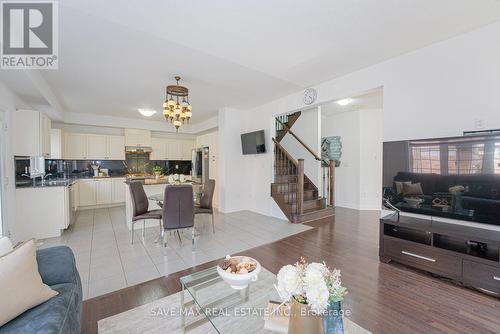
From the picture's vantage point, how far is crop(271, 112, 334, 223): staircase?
440 centimetres

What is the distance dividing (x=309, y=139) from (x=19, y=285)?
5366 millimetres

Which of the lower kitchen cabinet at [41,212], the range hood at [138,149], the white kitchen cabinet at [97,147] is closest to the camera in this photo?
the lower kitchen cabinet at [41,212]

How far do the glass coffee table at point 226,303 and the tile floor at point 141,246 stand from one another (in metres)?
0.98

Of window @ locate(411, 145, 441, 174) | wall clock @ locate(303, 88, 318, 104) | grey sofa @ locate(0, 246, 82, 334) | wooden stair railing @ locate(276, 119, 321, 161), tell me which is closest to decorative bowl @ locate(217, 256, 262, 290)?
grey sofa @ locate(0, 246, 82, 334)

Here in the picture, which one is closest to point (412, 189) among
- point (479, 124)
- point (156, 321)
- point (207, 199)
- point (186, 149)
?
point (479, 124)

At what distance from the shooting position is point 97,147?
608cm

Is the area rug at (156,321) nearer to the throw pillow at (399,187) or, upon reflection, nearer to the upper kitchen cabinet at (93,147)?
the throw pillow at (399,187)

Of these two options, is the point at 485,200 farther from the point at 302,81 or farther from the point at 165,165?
the point at 165,165

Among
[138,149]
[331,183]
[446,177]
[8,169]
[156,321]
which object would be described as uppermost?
[138,149]

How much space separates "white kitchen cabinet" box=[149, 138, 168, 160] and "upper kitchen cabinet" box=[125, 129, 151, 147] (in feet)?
0.68

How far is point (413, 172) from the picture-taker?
2426mm

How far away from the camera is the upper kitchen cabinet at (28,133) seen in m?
3.43

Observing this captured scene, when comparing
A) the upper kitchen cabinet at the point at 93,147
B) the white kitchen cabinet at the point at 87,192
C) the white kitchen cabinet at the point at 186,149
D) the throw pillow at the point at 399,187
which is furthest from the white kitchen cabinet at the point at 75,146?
the throw pillow at the point at 399,187

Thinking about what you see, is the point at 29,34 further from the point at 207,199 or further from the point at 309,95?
the point at 309,95
